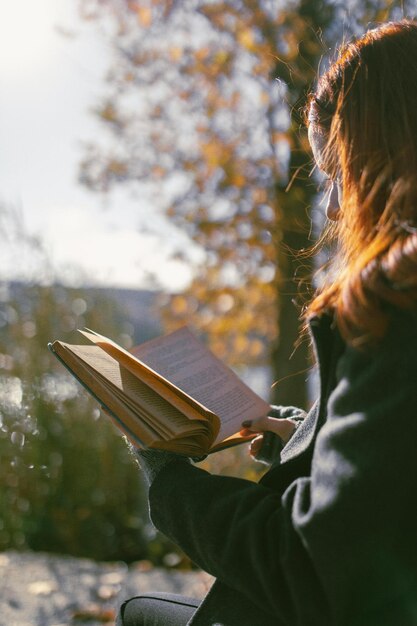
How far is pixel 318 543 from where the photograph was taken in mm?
1064

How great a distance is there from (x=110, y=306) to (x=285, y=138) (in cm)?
179

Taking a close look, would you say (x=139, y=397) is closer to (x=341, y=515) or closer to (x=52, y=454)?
(x=341, y=515)

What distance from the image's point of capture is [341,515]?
3.43 ft

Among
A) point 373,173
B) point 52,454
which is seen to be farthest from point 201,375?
point 52,454

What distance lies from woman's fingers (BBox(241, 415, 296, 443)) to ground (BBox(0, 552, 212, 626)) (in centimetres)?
218

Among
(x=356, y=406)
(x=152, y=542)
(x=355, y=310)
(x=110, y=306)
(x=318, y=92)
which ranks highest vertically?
(x=318, y=92)

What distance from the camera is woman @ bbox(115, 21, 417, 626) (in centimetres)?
104

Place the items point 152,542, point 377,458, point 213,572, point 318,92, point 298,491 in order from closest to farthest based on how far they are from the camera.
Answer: point 377,458 < point 298,491 < point 213,572 < point 318,92 < point 152,542

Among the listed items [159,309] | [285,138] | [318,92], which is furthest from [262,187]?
[318,92]

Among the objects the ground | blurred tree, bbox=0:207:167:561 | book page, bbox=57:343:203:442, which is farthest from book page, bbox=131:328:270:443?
blurred tree, bbox=0:207:167:561

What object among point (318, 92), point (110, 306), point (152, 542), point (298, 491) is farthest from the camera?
point (110, 306)

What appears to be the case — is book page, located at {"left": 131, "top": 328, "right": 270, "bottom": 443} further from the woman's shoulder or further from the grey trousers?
the woman's shoulder

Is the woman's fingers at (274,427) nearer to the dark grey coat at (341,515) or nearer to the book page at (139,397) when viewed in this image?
the book page at (139,397)

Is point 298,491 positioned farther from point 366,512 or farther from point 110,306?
point 110,306
